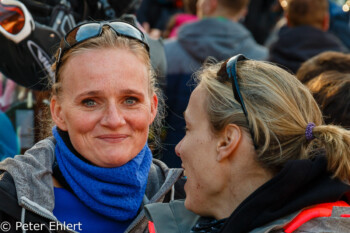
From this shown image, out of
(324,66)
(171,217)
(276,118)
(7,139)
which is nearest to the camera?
(276,118)

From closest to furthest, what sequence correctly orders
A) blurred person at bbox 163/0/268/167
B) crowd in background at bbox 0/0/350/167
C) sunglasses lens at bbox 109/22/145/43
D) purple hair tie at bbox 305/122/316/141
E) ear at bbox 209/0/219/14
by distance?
purple hair tie at bbox 305/122/316/141, sunglasses lens at bbox 109/22/145/43, crowd in background at bbox 0/0/350/167, blurred person at bbox 163/0/268/167, ear at bbox 209/0/219/14

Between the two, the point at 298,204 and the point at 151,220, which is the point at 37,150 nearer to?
the point at 151,220

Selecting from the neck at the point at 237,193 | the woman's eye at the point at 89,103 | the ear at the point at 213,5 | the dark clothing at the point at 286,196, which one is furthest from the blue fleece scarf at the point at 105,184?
the ear at the point at 213,5

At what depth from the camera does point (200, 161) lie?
2264 millimetres

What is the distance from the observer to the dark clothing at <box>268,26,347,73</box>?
4.47 metres

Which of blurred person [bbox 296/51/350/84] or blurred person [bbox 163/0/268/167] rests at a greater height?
blurred person [bbox 296/51/350/84]

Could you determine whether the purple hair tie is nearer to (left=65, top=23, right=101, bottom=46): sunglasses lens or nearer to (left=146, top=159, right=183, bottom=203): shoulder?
(left=146, top=159, right=183, bottom=203): shoulder

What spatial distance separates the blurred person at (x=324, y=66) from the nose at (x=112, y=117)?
1.45m

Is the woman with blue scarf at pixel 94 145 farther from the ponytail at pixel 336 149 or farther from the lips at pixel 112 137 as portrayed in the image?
the ponytail at pixel 336 149

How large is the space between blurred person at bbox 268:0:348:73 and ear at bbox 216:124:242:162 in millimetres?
2278

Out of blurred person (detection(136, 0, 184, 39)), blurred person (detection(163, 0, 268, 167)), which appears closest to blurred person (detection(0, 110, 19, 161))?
blurred person (detection(163, 0, 268, 167))

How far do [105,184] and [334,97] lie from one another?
1.30 m

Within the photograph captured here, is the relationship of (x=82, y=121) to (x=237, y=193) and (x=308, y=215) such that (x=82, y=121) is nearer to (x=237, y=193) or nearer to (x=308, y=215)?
(x=237, y=193)

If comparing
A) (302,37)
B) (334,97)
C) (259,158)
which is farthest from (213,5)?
(259,158)
